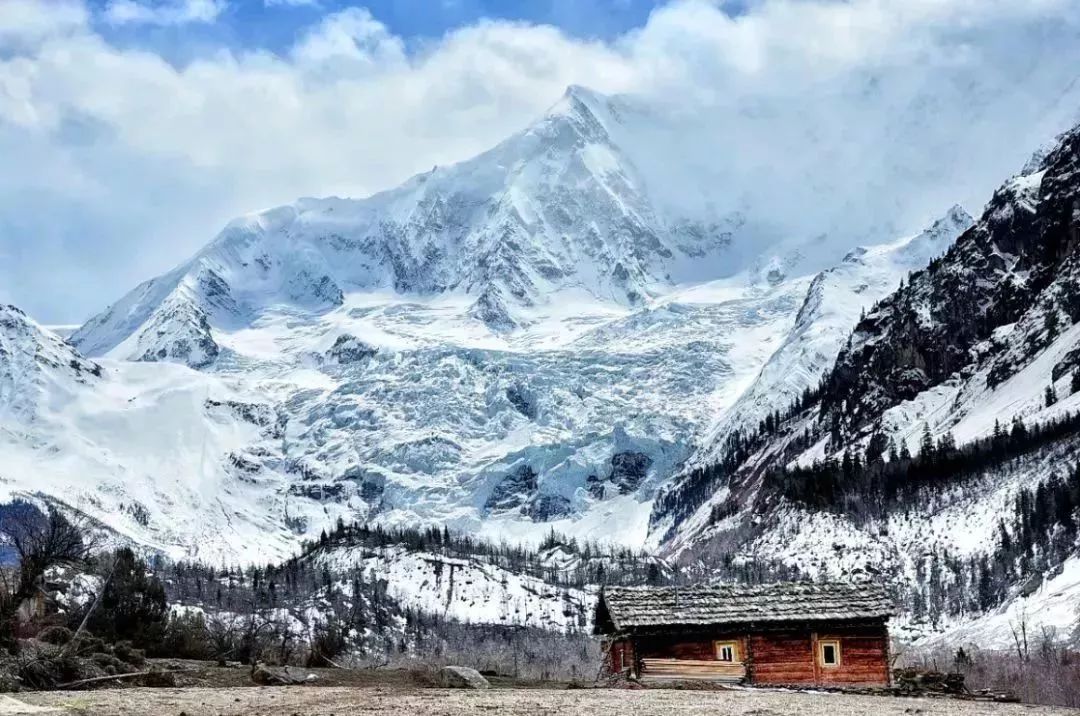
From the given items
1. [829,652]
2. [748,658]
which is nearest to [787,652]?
[748,658]

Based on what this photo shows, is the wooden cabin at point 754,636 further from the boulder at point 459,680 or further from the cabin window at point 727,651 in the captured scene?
the boulder at point 459,680

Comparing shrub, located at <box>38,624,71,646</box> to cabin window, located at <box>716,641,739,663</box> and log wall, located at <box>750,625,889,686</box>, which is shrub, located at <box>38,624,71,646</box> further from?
log wall, located at <box>750,625,889,686</box>

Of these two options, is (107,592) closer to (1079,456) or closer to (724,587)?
(724,587)

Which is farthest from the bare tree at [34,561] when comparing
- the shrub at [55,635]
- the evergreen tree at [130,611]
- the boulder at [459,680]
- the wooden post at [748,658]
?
the wooden post at [748,658]

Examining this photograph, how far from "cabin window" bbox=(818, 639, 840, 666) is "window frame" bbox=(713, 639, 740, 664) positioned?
3.53 m

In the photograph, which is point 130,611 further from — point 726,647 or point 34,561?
point 726,647

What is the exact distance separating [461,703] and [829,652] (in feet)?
75.9

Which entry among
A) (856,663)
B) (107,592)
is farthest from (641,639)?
(107,592)

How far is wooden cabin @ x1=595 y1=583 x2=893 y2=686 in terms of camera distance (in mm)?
54656

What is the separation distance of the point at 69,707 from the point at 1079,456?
182 m

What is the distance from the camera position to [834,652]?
55.9 m

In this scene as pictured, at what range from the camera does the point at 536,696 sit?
4178 cm

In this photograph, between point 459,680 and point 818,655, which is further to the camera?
point 818,655

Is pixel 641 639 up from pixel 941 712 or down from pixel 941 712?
up
